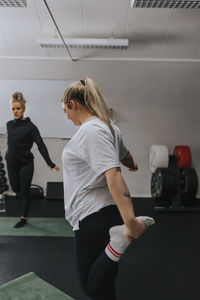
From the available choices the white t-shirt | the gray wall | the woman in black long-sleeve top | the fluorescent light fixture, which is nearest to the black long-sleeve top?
the woman in black long-sleeve top

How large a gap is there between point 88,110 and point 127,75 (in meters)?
3.57

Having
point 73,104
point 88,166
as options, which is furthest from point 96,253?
point 73,104

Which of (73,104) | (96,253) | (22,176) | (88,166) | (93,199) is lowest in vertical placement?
(96,253)

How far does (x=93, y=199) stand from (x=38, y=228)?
228 centimetres

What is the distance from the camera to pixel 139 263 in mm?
2387

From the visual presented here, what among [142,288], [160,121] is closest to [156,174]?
[160,121]

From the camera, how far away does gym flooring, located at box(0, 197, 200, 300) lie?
1986mm

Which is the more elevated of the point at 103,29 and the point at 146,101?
the point at 103,29

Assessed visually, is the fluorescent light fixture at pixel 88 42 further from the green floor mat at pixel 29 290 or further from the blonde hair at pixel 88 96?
the green floor mat at pixel 29 290

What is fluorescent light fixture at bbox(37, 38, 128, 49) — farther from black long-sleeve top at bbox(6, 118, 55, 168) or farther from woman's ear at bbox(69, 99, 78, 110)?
woman's ear at bbox(69, 99, 78, 110)

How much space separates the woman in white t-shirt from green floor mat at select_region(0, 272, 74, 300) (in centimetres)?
86

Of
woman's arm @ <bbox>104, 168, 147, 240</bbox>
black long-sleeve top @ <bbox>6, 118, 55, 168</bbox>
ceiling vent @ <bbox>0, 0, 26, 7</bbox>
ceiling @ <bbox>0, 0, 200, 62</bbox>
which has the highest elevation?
ceiling @ <bbox>0, 0, 200, 62</bbox>

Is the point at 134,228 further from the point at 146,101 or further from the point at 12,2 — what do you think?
the point at 146,101

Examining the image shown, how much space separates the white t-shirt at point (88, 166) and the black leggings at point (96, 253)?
0.13 ft
